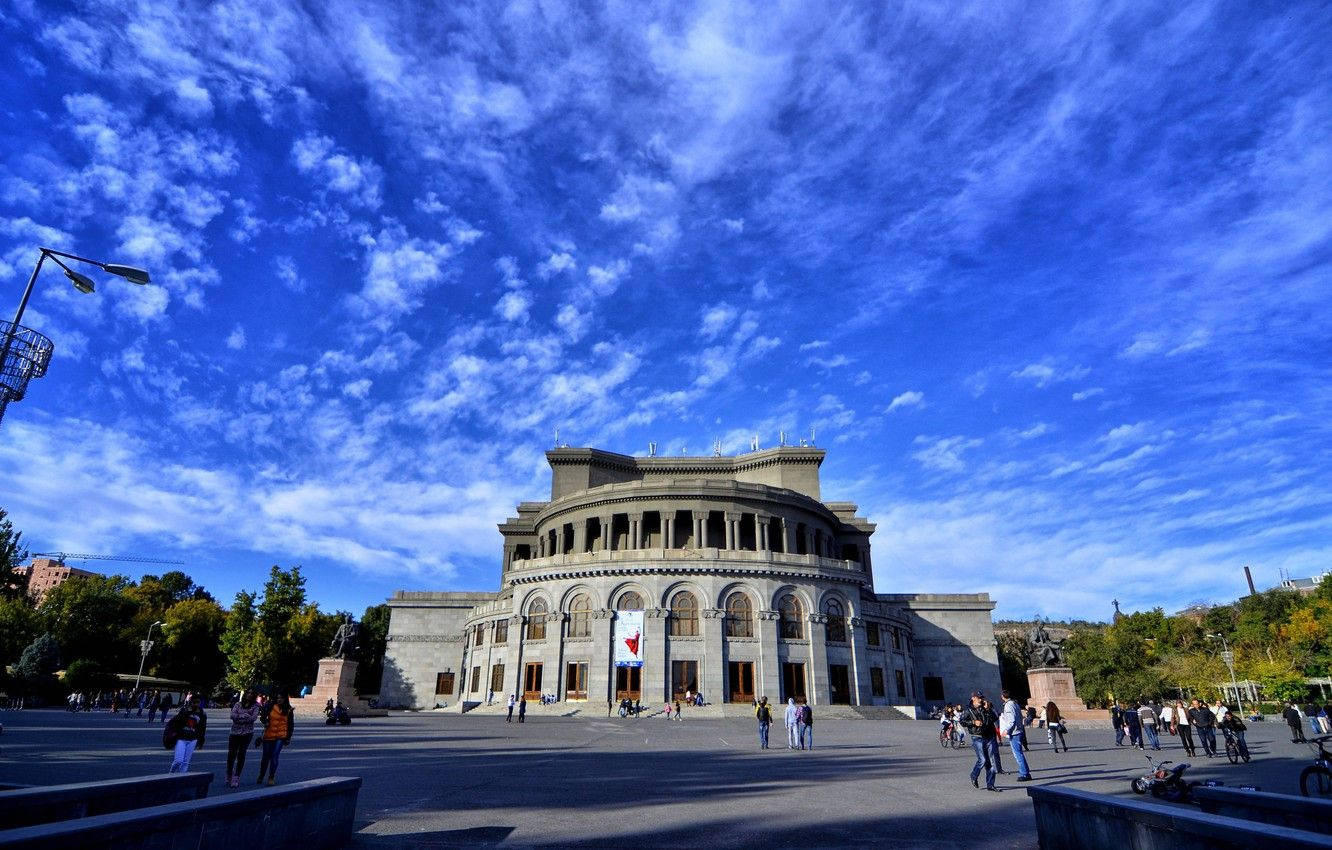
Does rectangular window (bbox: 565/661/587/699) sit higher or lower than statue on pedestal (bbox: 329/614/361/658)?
lower

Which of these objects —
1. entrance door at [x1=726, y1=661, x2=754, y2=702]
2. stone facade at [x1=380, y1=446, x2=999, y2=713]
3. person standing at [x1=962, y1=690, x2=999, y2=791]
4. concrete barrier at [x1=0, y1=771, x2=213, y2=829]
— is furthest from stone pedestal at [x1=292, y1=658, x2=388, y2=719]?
person standing at [x1=962, y1=690, x2=999, y2=791]

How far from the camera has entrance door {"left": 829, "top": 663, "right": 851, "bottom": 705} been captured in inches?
1758

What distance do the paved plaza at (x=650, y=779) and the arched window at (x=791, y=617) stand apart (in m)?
17.7

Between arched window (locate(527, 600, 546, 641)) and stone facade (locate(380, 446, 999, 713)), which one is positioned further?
arched window (locate(527, 600, 546, 641))

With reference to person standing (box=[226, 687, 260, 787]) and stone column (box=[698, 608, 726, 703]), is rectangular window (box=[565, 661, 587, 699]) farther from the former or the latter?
person standing (box=[226, 687, 260, 787])

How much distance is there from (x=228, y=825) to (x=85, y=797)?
1.81 m

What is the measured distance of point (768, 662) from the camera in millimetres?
43281

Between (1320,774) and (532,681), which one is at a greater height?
(532,681)

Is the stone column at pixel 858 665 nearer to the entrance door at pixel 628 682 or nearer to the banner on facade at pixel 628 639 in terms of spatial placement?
the entrance door at pixel 628 682

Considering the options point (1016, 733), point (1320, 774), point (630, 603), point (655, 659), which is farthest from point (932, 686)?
point (1320, 774)

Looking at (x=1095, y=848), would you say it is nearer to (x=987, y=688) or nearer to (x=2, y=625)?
(x=987, y=688)

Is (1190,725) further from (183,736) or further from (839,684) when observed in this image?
(839,684)

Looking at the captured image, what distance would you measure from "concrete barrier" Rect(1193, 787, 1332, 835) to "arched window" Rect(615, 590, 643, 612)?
1495 inches

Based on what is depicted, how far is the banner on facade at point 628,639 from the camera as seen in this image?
43.5 metres
